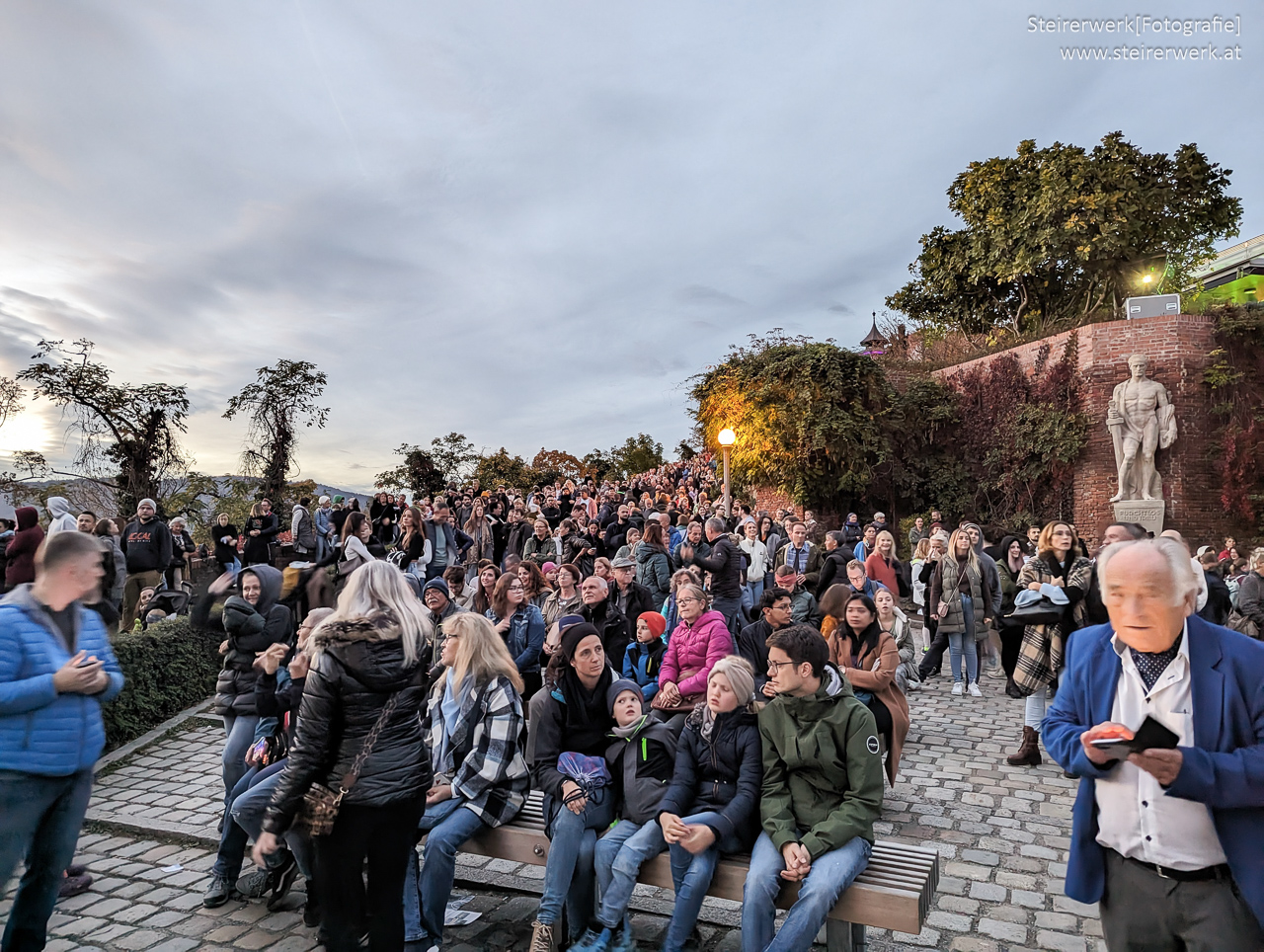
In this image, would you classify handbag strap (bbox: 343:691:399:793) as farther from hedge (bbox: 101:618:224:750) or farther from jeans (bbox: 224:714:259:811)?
hedge (bbox: 101:618:224:750)

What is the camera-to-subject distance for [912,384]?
2138cm

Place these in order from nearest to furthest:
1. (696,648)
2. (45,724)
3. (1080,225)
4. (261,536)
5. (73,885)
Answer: (45,724) → (73,885) → (696,648) → (261,536) → (1080,225)

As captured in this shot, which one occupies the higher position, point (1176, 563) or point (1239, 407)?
point (1239, 407)

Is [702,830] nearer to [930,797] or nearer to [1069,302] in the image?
[930,797]

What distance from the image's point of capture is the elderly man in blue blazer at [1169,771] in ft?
7.09

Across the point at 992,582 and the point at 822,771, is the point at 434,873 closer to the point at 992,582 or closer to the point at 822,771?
the point at 822,771

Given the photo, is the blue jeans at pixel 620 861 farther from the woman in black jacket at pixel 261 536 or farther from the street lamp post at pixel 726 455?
the street lamp post at pixel 726 455

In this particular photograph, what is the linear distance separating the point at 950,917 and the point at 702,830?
4.95ft

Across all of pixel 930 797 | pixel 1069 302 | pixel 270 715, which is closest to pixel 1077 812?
pixel 930 797

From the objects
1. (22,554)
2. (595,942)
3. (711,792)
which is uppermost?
(22,554)

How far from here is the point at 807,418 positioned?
65.6ft

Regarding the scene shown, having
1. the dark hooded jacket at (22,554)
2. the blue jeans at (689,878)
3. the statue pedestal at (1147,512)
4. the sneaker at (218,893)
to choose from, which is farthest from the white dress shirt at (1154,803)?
the statue pedestal at (1147,512)

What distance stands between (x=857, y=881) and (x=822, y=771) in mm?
→ 465

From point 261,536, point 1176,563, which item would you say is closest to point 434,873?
point 1176,563
